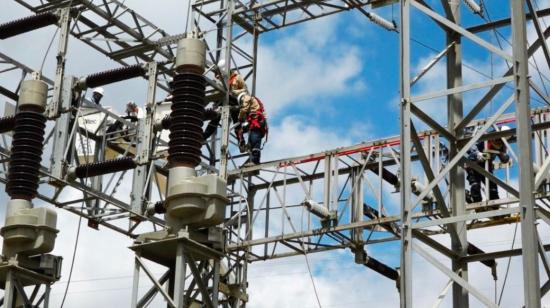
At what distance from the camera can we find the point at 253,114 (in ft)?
78.3

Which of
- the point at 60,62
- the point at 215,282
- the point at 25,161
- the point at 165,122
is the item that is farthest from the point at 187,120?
the point at 60,62

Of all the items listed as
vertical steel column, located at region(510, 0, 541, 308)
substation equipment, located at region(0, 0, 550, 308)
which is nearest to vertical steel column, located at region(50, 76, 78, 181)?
substation equipment, located at region(0, 0, 550, 308)

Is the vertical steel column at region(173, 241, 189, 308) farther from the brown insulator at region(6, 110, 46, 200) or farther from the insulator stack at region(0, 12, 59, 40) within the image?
the insulator stack at region(0, 12, 59, 40)

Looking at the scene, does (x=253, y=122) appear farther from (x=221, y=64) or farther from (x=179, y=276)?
(x=179, y=276)

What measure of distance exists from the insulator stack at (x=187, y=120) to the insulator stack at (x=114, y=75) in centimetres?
361

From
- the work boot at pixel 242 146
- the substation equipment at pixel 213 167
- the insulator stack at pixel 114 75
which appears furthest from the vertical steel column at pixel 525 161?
the work boot at pixel 242 146

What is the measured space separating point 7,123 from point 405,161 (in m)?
9.75

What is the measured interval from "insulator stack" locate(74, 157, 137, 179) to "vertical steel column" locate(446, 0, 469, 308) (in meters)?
7.17

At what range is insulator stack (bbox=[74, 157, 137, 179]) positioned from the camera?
2092 cm

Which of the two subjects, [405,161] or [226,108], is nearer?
[405,161]

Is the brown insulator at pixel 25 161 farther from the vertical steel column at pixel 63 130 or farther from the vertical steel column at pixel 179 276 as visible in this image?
the vertical steel column at pixel 179 276

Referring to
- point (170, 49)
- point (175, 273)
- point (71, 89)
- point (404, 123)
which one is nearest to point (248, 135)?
point (170, 49)

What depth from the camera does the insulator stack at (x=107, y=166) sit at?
68.6 ft

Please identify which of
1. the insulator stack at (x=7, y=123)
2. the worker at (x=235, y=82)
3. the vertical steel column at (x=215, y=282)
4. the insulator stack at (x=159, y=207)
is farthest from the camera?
the worker at (x=235, y=82)
